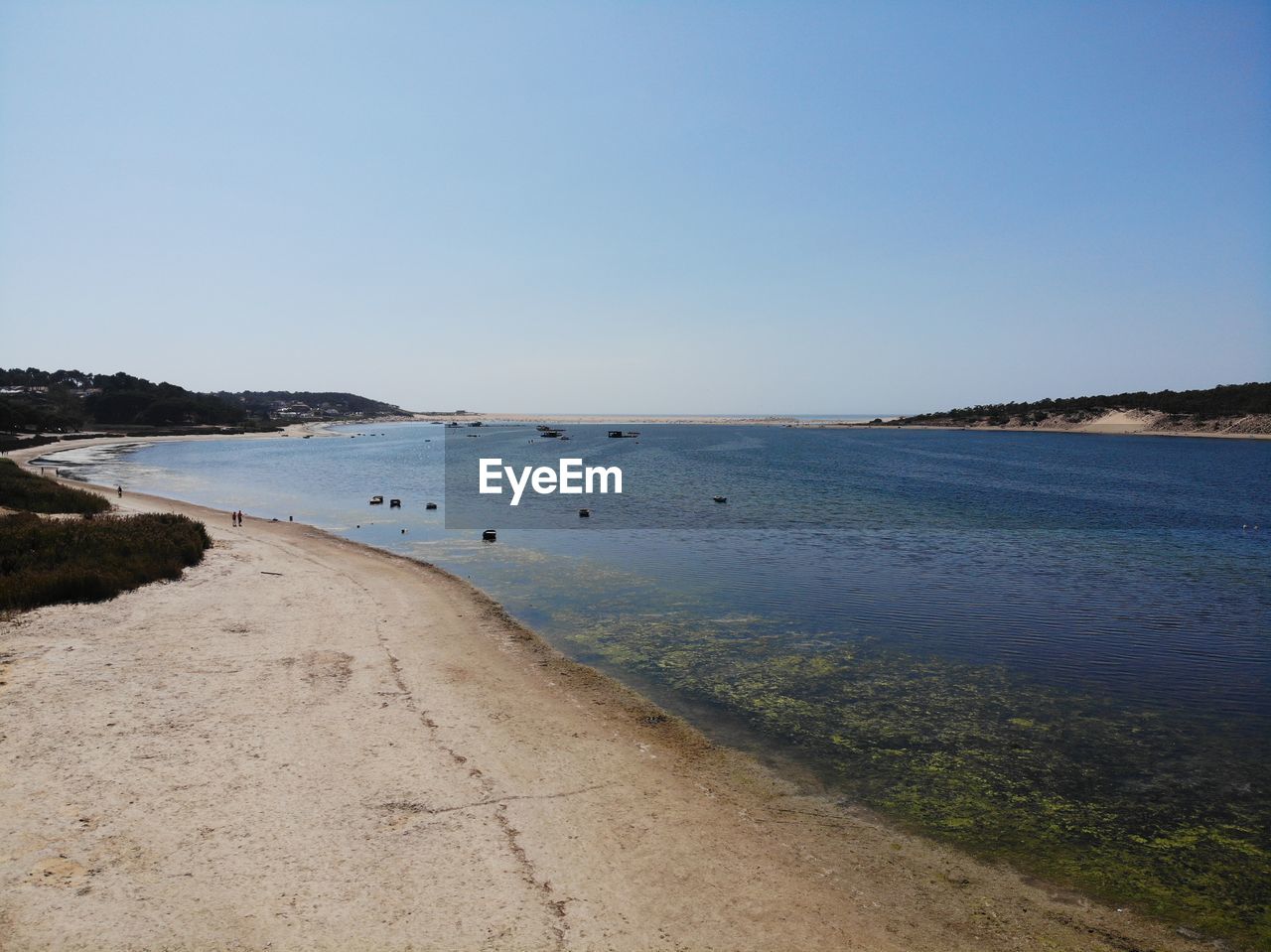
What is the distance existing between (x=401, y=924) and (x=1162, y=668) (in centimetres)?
2075

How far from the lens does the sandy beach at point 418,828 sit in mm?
8258

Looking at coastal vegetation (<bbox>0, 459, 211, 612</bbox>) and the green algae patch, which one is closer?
the green algae patch

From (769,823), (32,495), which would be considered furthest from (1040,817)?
(32,495)

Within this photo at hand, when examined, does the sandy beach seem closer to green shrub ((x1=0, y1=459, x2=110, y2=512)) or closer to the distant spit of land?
green shrub ((x1=0, y1=459, x2=110, y2=512))

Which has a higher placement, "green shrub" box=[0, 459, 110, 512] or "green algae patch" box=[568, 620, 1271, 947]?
"green shrub" box=[0, 459, 110, 512]

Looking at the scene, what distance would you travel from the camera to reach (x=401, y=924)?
8.10 m

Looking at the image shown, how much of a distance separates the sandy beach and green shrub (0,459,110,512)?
22.0 meters

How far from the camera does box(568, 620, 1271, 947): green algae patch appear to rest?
10234 mm

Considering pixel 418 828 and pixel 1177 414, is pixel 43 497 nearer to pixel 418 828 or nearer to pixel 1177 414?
pixel 418 828

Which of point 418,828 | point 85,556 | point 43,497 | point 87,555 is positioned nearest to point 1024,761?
point 418,828

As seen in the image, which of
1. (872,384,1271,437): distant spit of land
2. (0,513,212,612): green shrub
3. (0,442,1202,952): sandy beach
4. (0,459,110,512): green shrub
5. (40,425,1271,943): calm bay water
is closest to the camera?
(0,442,1202,952): sandy beach

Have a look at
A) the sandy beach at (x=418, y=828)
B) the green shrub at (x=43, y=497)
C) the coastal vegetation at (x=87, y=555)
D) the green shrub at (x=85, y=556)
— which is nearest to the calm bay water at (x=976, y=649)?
the sandy beach at (x=418, y=828)

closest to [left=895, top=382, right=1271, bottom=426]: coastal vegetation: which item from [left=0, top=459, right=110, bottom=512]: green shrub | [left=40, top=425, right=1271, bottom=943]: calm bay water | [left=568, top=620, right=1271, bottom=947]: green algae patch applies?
[left=40, top=425, right=1271, bottom=943]: calm bay water

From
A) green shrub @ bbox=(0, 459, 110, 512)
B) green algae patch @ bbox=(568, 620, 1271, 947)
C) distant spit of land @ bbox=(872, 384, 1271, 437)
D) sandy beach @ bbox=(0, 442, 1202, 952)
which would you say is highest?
distant spit of land @ bbox=(872, 384, 1271, 437)
